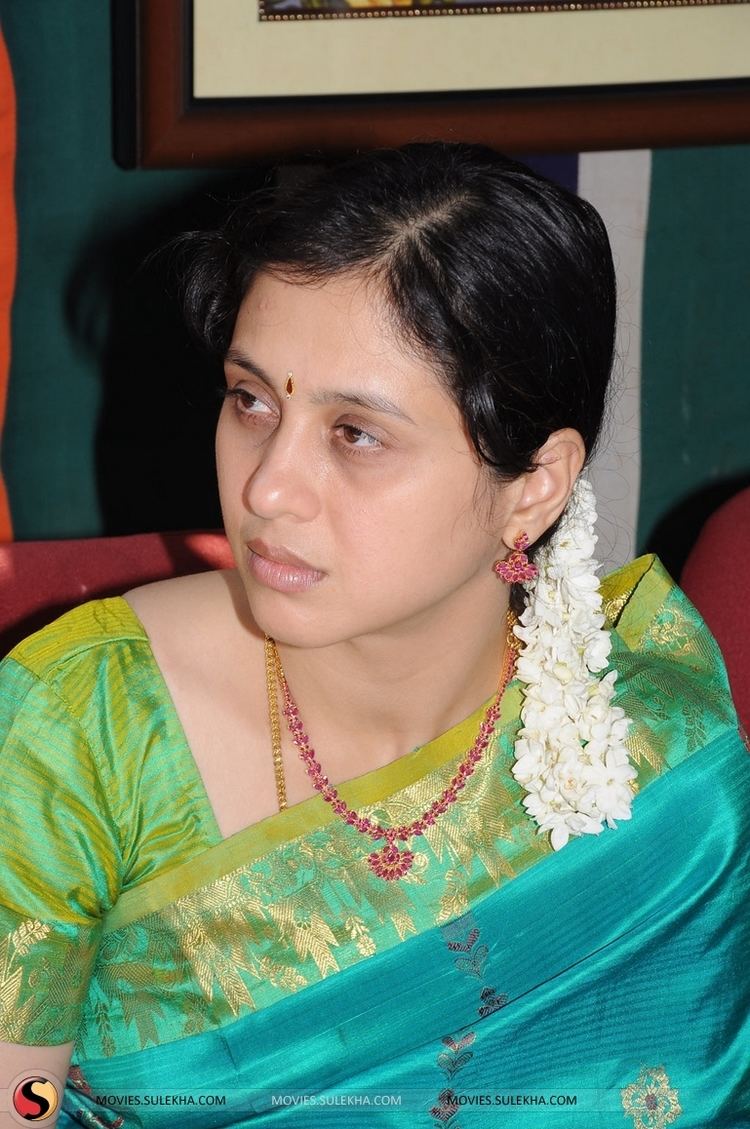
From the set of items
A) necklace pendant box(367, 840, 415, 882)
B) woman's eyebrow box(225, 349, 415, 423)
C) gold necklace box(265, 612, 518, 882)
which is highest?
woman's eyebrow box(225, 349, 415, 423)

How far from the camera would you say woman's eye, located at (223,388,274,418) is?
1311 millimetres

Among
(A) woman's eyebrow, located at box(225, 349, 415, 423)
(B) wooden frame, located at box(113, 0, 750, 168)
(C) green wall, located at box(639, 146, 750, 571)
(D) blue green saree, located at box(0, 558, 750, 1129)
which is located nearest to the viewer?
(A) woman's eyebrow, located at box(225, 349, 415, 423)

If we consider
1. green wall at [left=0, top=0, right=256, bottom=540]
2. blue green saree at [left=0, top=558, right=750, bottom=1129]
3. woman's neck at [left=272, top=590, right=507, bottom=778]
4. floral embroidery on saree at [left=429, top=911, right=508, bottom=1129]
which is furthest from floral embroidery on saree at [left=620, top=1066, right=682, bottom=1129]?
green wall at [left=0, top=0, right=256, bottom=540]

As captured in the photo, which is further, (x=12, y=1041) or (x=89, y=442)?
(x=89, y=442)

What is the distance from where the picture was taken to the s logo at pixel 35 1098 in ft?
4.20

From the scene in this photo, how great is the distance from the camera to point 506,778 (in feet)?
5.20

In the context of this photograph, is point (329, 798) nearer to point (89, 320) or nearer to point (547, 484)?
point (547, 484)

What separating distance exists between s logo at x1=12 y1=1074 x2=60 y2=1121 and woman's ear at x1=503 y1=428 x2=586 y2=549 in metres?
0.68

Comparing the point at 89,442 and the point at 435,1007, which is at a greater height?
the point at 89,442

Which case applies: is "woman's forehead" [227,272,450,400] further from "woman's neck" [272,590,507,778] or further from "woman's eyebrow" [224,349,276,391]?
"woman's neck" [272,590,507,778]

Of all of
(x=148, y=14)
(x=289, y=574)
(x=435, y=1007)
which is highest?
(x=148, y=14)

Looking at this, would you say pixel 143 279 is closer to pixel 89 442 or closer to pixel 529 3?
pixel 89 442

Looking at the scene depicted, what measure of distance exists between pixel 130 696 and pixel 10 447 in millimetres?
1072

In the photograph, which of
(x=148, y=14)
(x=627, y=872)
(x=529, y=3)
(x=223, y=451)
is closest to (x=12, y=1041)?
(x=223, y=451)
